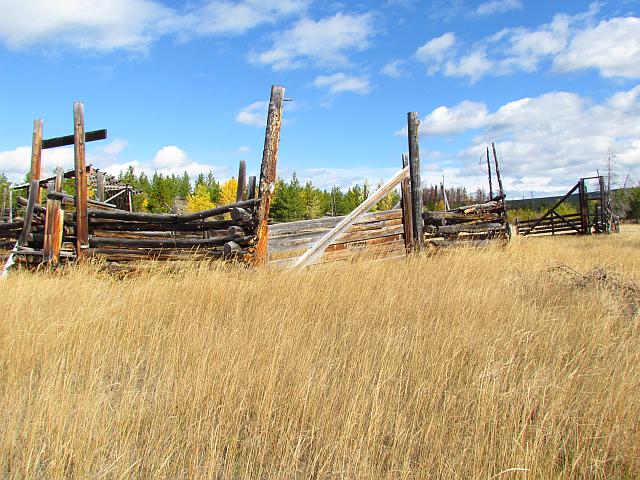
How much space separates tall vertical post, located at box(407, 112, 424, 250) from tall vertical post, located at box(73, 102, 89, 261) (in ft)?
20.5

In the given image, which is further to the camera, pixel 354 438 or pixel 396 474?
pixel 354 438

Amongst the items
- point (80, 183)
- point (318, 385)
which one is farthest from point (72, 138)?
point (318, 385)

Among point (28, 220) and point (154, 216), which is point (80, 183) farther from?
point (28, 220)

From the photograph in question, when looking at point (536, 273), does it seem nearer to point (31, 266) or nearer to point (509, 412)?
point (509, 412)

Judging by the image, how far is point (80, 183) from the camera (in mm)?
7953

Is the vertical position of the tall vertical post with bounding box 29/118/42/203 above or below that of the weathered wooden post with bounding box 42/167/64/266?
above

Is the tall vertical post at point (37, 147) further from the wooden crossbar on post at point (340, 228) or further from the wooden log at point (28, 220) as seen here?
the wooden crossbar on post at point (340, 228)

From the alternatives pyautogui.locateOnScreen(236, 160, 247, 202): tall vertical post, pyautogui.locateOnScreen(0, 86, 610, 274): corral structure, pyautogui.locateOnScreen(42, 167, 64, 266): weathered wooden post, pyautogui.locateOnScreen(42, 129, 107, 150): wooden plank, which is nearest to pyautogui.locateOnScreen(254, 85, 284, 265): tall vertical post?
pyautogui.locateOnScreen(0, 86, 610, 274): corral structure

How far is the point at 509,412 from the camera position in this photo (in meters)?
2.58

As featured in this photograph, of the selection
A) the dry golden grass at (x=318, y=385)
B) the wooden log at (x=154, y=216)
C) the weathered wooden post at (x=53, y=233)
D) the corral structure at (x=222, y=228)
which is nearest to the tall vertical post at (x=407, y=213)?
the corral structure at (x=222, y=228)

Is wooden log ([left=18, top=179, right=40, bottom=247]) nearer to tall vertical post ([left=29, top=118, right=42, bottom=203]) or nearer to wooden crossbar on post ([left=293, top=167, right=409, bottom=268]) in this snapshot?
tall vertical post ([left=29, top=118, right=42, bottom=203])

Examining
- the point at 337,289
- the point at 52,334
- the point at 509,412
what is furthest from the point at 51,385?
the point at 337,289

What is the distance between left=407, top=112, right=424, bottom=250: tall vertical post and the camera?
9609mm

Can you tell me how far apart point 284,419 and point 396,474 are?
0.69m
